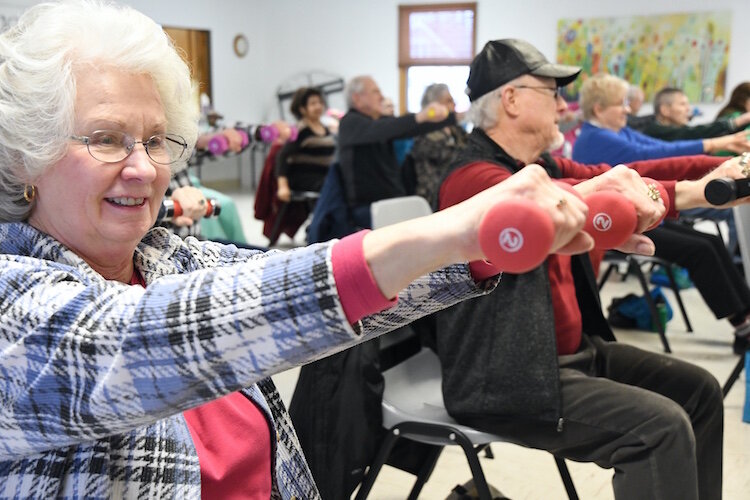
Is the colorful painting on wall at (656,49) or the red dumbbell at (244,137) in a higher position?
the colorful painting on wall at (656,49)

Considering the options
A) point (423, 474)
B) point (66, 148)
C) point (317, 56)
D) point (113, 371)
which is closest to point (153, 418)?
point (113, 371)

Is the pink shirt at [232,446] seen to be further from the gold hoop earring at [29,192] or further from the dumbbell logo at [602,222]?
the dumbbell logo at [602,222]

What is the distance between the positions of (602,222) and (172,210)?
1221mm

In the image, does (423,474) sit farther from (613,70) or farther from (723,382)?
(613,70)

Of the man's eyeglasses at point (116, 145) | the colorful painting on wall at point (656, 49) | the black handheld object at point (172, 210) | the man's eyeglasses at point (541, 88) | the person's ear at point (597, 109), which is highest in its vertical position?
the colorful painting on wall at point (656, 49)

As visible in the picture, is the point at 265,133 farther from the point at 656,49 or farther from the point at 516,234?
the point at 656,49

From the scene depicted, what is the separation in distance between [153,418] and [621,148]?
3201mm

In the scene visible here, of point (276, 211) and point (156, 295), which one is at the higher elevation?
point (156, 295)

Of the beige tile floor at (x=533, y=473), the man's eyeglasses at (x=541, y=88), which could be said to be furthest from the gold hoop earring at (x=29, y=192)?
the beige tile floor at (x=533, y=473)

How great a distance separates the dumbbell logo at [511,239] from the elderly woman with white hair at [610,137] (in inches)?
105

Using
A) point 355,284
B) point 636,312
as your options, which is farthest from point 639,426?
point 636,312

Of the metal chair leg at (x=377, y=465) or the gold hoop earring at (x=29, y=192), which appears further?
the metal chair leg at (x=377, y=465)

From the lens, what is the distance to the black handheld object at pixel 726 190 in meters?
1.22

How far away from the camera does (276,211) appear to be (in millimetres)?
6359
